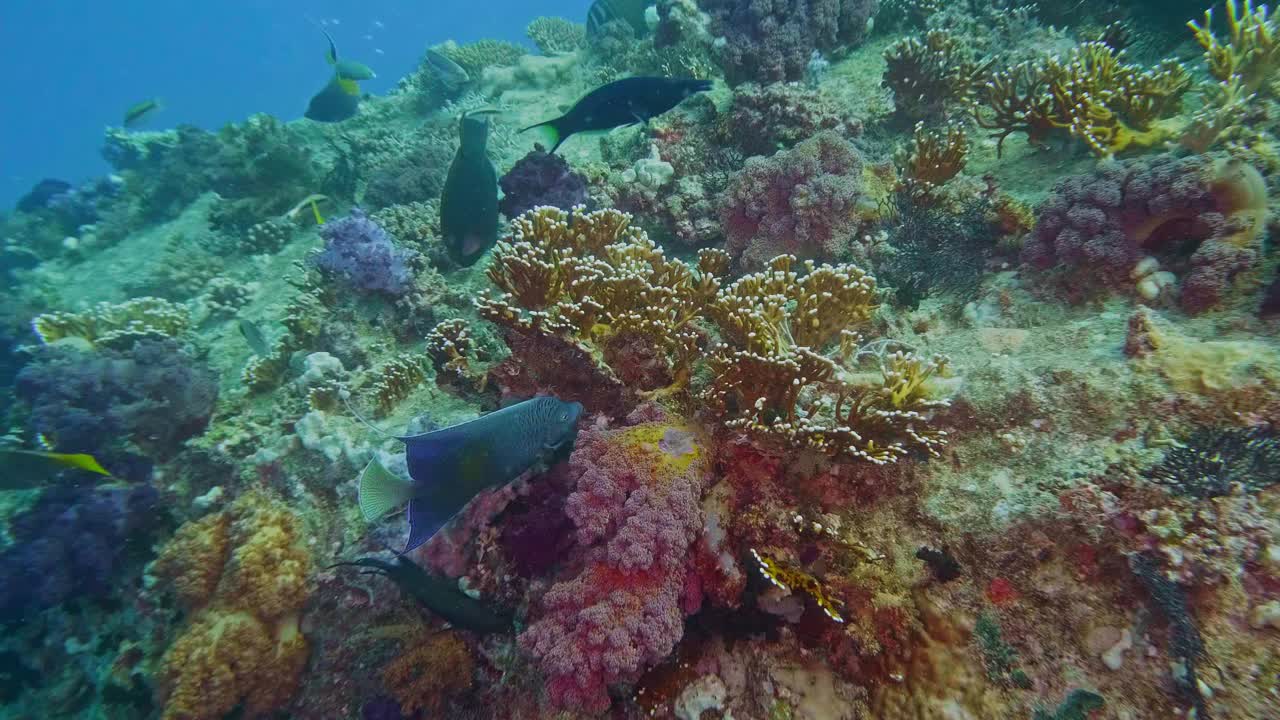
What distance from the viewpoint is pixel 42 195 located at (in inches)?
552

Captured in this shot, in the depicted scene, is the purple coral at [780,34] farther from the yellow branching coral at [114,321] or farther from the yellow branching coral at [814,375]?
the yellow branching coral at [114,321]

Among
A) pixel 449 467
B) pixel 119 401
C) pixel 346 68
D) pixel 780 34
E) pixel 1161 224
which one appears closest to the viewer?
pixel 449 467

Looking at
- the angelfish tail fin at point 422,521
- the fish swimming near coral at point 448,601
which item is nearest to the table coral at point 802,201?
the angelfish tail fin at point 422,521

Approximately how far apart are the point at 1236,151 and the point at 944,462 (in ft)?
10.6

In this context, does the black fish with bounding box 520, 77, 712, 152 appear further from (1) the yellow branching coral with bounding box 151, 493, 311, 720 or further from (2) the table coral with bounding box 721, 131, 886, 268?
(1) the yellow branching coral with bounding box 151, 493, 311, 720

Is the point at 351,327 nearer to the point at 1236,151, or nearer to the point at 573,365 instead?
the point at 573,365

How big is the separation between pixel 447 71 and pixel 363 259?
9.22 m

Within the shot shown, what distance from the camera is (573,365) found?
3.79m

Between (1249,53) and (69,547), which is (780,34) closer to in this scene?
(1249,53)

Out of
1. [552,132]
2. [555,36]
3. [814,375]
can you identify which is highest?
[555,36]

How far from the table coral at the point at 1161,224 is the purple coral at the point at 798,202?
144cm

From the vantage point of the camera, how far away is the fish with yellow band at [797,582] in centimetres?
261

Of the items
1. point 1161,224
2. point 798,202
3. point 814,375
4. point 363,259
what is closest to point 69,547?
point 363,259

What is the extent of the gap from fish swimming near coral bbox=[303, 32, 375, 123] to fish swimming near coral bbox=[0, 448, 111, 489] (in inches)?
284
